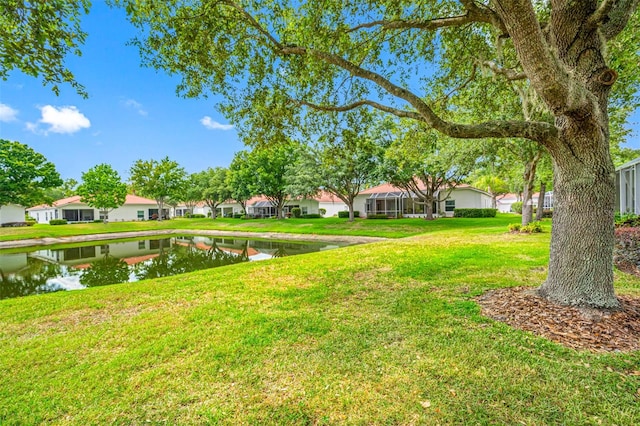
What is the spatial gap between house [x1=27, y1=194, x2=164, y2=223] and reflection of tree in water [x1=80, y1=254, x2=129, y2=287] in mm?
30763

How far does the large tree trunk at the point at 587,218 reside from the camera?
3426 millimetres

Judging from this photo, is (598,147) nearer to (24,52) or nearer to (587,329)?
(587,329)

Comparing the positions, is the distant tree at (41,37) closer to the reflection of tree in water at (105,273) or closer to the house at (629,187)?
the reflection of tree in water at (105,273)

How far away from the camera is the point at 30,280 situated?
9.89m

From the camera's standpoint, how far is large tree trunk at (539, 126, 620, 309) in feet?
11.2

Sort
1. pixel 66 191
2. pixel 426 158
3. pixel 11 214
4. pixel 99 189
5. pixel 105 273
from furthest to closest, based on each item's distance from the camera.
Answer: pixel 66 191 → pixel 99 189 → pixel 11 214 → pixel 426 158 → pixel 105 273

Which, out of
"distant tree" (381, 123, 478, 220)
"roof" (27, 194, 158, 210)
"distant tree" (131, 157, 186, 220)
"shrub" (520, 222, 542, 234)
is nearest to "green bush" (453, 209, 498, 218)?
"distant tree" (381, 123, 478, 220)

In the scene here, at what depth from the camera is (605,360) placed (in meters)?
2.61

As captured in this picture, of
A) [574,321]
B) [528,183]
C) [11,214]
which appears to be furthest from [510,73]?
[11,214]

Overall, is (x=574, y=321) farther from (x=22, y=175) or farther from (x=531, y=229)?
(x=22, y=175)

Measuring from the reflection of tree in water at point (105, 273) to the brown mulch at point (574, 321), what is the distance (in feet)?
34.4

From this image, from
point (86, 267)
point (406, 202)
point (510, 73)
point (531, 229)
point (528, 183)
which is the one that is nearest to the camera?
point (510, 73)

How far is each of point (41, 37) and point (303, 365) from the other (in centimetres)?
502

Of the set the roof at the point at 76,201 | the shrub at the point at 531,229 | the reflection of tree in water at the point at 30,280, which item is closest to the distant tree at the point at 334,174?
the shrub at the point at 531,229
